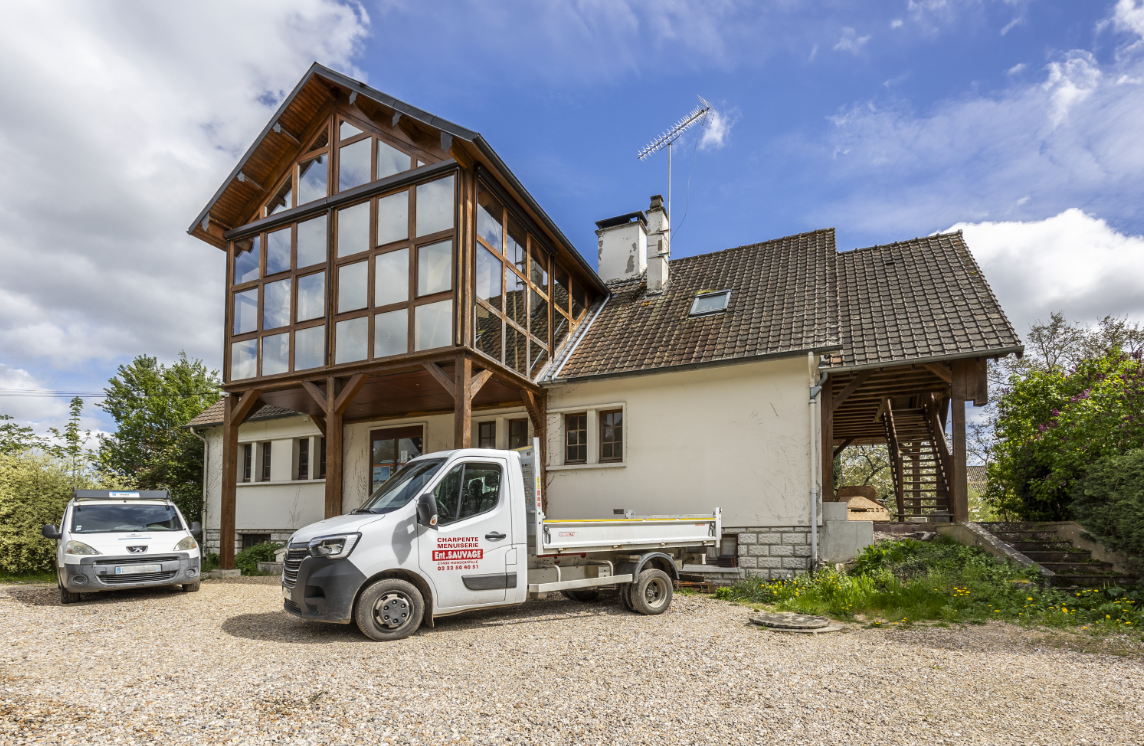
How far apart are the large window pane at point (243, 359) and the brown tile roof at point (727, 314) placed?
241 inches

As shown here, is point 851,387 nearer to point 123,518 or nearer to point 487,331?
point 487,331

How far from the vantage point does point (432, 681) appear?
212 inches

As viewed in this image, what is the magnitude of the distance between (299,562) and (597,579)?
136 inches

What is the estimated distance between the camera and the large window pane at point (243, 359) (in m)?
13.8

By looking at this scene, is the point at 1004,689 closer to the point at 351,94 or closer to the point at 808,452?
the point at 808,452

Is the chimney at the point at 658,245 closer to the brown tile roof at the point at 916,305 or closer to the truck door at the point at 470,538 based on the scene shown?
the brown tile roof at the point at 916,305

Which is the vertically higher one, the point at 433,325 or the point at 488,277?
the point at 488,277

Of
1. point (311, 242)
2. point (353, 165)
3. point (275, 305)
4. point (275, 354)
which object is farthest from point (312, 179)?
point (275, 354)

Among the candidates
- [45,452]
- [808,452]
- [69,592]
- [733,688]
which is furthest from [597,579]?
[45,452]

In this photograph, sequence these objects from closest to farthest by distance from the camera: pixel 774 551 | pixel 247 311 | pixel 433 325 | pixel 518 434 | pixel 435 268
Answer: pixel 774 551
pixel 433 325
pixel 435 268
pixel 247 311
pixel 518 434

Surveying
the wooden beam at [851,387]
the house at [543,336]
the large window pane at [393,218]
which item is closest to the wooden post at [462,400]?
the house at [543,336]

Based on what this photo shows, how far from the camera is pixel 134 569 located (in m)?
9.84

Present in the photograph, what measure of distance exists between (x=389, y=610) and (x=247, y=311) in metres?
9.28

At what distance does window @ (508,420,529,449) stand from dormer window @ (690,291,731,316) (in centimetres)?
424
